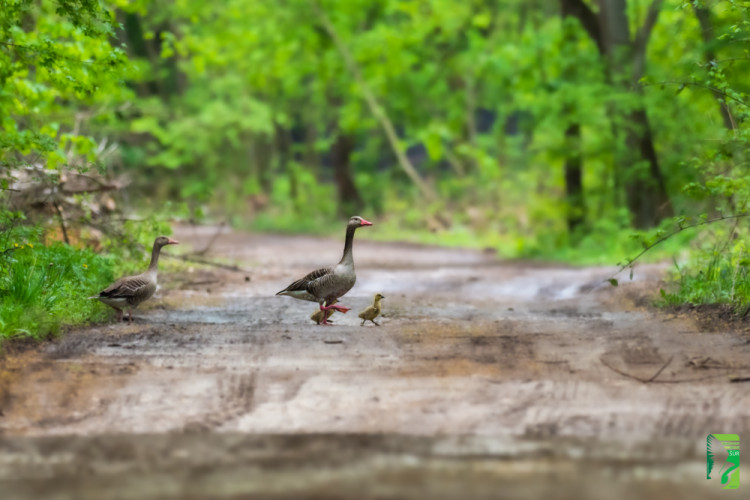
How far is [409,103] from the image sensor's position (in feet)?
104

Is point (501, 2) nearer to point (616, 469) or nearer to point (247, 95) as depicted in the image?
point (247, 95)

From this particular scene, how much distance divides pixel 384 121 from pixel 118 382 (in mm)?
22493

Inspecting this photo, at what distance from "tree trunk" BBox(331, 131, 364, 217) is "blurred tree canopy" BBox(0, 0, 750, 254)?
8 cm

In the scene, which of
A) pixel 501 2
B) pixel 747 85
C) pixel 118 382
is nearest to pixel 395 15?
pixel 501 2

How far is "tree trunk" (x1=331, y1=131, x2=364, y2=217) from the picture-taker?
108 ft

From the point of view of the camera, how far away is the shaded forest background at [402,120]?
1029cm

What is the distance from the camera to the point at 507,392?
6402mm

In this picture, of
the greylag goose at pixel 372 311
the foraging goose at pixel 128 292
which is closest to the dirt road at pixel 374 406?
the greylag goose at pixel 372 311

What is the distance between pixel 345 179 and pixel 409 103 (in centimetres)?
401

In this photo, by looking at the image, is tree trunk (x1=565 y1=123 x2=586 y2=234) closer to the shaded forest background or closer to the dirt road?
the shaded forest background

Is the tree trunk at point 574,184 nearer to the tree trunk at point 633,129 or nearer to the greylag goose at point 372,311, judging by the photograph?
the tree trunk at point 633,129

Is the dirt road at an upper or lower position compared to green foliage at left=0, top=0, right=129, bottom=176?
lower

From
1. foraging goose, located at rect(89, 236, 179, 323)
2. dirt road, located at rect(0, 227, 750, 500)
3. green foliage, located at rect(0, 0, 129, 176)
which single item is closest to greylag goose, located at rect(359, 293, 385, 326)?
dirt road, located at rect(0, 227, 750, 500)

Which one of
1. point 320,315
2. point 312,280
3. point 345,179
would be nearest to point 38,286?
point 312,280
